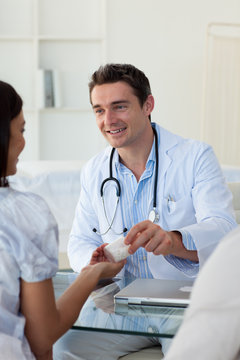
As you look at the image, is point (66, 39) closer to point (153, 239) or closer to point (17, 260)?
point (153, 239)

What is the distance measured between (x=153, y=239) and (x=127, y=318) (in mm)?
383

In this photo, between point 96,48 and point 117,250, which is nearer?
point 117,250

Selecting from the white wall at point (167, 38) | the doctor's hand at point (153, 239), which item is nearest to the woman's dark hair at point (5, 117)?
the doctor's hand at point (153, 239)

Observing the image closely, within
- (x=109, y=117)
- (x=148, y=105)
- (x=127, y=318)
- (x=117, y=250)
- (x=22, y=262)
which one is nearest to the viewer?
(x=22, y=262)

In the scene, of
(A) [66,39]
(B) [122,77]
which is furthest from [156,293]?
(A) [66,39]

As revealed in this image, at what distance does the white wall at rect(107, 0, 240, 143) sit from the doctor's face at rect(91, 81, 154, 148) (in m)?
3.70

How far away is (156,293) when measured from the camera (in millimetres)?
1489

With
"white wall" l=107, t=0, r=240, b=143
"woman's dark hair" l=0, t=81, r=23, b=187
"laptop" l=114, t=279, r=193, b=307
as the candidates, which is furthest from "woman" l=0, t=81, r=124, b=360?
"white wall" l=107, t=0, r=240, b=143

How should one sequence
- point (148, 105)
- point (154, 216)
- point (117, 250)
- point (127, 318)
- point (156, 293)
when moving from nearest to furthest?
point (127, 318), point (156, 293), point (117, 250), point (154, 216), point (148, 105)

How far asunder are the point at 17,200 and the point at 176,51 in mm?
4977

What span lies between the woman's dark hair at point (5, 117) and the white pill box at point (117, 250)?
1.74 feet

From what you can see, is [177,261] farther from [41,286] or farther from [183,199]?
[41,286]

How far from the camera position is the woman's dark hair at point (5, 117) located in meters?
1.19

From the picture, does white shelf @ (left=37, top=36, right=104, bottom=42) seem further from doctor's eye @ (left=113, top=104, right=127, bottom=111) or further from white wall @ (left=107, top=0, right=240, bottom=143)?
doctor's eye @ (left=113, top=104, right=127, bottom=111)
